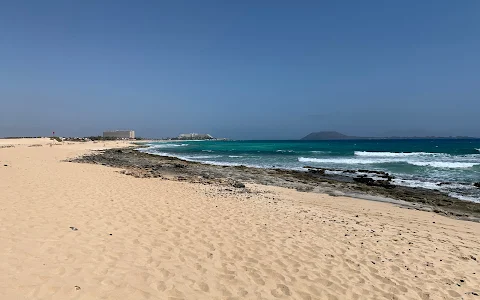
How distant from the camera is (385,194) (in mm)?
14000

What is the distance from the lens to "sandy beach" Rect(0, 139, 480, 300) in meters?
4.16

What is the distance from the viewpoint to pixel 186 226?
7031 millimetres

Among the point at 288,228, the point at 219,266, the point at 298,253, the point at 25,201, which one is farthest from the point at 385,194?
the point at 25,201

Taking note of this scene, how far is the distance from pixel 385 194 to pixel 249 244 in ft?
35.1

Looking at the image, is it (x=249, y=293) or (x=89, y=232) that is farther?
(x=89, y=232)

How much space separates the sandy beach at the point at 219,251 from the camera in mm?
4160

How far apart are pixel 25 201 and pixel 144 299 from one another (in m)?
6.78

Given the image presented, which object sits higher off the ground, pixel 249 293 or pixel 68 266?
pixel 68 266

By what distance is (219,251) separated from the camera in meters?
5.60

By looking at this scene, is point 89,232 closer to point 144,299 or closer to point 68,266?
point 68,266

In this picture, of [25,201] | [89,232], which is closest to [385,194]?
[89,232]

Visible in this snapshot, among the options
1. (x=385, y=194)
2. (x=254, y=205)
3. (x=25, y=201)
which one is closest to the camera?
(x=25, y=201)

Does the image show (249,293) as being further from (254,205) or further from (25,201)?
(25,201)

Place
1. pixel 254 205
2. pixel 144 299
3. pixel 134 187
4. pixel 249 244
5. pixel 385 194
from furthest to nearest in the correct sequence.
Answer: pixel 385 194, pixel 134 187, pixel 254 205, pixel 249 244, pixel 144 299
